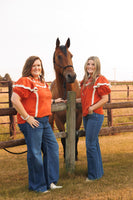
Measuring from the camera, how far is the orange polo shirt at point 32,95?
2.93 meters

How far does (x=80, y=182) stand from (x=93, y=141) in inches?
26.9

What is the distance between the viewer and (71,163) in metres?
4.05

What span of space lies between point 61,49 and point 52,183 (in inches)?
105

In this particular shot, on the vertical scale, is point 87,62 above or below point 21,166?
above

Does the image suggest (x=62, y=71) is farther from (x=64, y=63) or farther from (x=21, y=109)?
(x=21, y=109)

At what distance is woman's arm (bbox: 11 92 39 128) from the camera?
2.90 metres

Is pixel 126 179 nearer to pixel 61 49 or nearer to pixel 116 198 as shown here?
pixel 116 198

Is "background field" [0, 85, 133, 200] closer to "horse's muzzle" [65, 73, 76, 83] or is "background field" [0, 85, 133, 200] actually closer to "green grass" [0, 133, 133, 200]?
"green grass" [0, 133, 133, 200]

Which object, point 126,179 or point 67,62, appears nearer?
point 126,179

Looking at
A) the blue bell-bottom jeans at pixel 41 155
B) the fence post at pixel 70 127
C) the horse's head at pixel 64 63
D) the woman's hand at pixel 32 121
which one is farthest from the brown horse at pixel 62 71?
the woman's hand at pixel 32 121

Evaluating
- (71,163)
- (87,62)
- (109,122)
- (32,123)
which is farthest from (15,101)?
(109,122)

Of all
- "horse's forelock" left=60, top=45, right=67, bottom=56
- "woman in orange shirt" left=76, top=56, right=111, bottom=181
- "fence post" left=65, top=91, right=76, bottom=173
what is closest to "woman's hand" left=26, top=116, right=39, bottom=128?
"woman in orange shirt" left=76, top=56, right=111, bottom=181

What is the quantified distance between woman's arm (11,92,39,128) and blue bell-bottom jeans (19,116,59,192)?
98 mm

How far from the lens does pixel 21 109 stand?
291cm
